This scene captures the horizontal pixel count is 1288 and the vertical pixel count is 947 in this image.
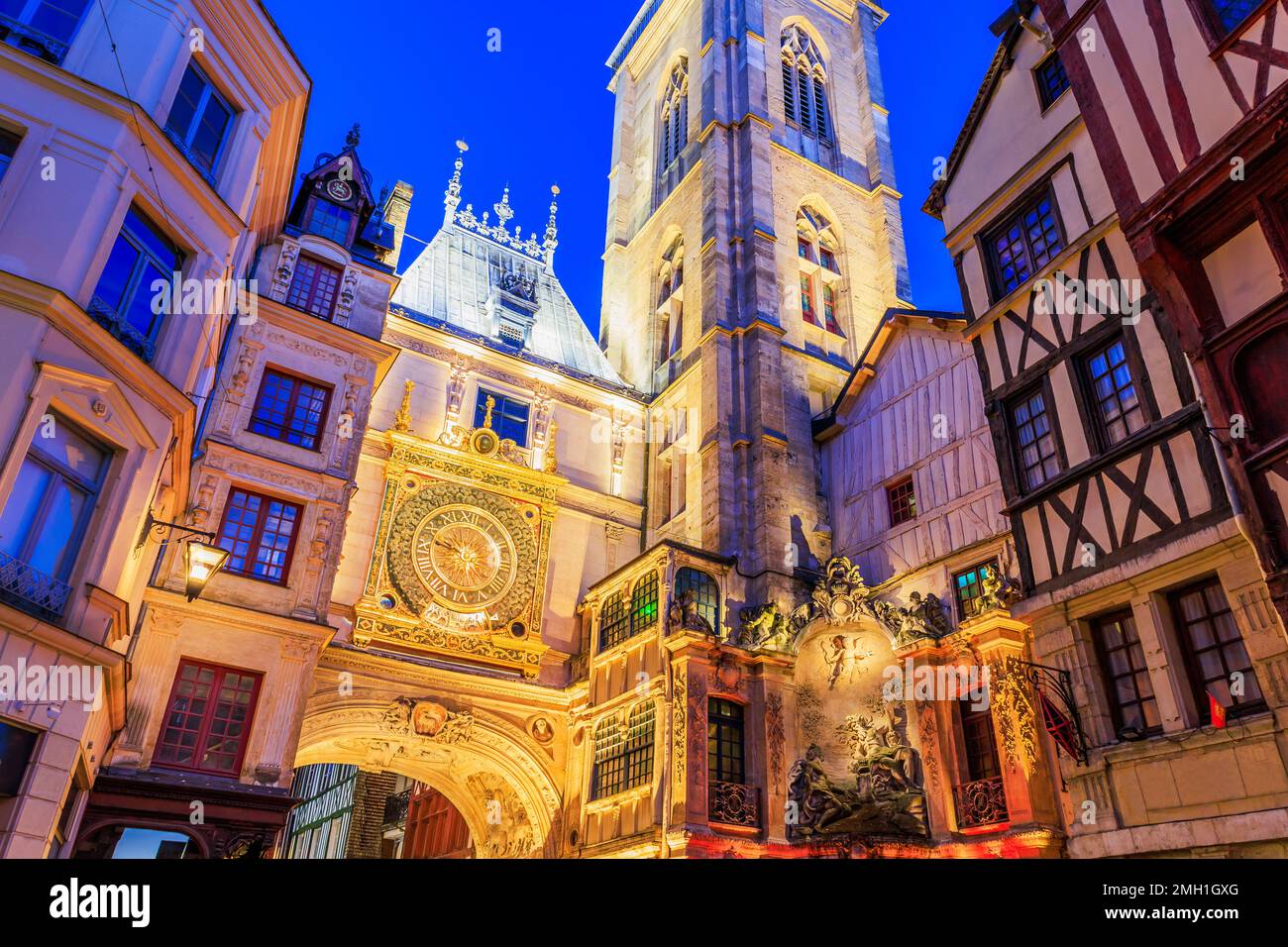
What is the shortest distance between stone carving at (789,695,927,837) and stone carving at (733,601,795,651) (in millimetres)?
2258

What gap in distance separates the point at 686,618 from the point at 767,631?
6.94 feet

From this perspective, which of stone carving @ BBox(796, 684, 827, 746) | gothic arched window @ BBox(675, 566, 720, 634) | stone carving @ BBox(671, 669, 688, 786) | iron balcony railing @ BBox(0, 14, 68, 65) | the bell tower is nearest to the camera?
iron balcony railing @ BBox(0, 14, 68, 65)

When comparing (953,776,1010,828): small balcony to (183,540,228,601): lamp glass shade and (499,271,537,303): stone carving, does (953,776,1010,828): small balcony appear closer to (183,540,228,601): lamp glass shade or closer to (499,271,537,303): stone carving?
(183,540,228,601): lamp glass shade

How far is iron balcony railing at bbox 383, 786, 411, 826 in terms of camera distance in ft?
111

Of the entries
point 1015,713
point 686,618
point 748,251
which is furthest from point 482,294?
point 1015,713

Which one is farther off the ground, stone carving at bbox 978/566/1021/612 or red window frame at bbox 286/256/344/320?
red window frame at bbox 286/256/344/320

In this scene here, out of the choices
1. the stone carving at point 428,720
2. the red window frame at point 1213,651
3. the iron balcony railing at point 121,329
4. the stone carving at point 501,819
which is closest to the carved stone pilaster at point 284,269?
the iron balcony railing at point 121,329

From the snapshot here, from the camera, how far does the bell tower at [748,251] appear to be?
2338 cm

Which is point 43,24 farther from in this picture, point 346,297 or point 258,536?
point 346,297

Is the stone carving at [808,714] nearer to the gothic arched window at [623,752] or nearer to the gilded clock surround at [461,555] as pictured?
the gothic arched window at [623,752]

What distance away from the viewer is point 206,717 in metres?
14.8

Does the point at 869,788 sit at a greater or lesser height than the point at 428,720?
lesser

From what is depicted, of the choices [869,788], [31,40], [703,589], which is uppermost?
[31,40]

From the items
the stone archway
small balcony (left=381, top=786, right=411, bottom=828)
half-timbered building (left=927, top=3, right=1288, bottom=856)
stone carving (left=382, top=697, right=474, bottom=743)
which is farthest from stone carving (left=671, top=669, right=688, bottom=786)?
small balcony (left=381, top=786, right=411, bottom=828)
